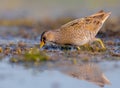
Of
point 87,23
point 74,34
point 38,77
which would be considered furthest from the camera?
point 87,23

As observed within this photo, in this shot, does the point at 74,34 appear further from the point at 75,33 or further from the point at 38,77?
the point at 38,77

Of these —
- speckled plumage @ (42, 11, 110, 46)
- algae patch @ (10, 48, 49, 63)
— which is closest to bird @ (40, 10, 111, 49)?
speckled plumage @ (42, 11, 110, 46)

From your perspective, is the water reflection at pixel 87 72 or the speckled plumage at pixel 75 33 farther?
the speckled plumage at pixel 75 33

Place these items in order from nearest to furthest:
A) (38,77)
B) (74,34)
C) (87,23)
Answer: (38,77) < (74,34) < (87,23)

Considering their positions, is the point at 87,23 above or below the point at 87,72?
above

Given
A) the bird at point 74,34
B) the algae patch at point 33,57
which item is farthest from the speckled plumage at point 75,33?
the algae patch at point 33,57

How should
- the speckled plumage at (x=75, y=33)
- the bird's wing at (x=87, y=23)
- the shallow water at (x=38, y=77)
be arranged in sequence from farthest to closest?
the bird's wing at (x=87, y=23) < the speckled plumage at (x=75, y=33) < the shallow water at (x=38, y=77)

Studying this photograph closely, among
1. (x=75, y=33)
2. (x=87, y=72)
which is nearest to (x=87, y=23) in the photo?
(x=75, y=33)

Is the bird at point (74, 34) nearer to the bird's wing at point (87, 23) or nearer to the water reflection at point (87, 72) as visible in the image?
the bird's wing at point (87, 23)

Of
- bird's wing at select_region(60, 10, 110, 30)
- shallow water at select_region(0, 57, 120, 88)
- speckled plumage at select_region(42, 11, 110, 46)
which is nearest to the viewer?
shallow water at select_region(0, 57, 120, 88)

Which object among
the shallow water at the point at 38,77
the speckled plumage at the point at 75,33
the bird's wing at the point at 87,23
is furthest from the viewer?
the bird's wing at the point at 87,23

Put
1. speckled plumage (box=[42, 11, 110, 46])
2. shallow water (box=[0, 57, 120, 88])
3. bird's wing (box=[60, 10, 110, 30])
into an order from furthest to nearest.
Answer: bird's wing (box=[60, 10, 110, 30]), speckled plumage (box=[42, 11, 110, 46]), shallow water (box=[0, 57, 120, 88])

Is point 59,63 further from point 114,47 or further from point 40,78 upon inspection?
point 114,47

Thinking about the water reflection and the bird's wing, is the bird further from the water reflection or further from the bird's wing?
the water reflection
